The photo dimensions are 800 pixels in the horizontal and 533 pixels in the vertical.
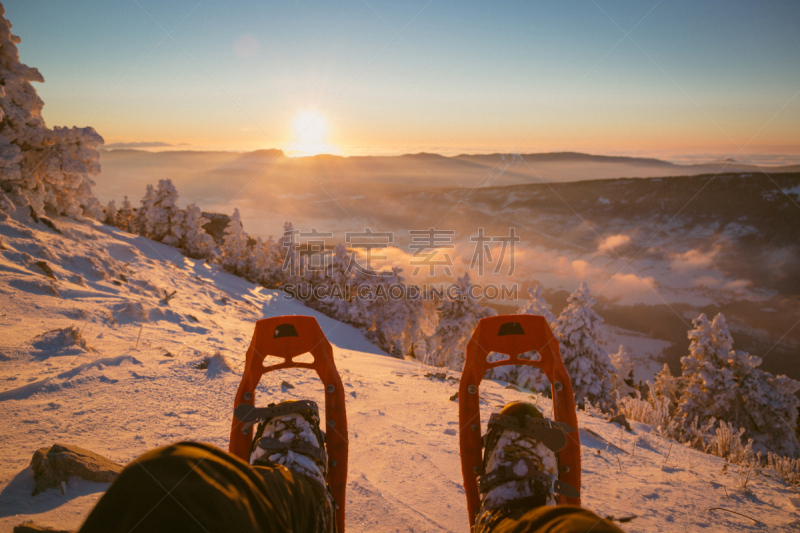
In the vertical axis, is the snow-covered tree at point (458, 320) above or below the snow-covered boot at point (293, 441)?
below

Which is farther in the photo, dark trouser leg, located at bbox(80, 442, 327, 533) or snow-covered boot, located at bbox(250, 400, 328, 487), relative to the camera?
snow-covered boot, located at bbox(250, 400, 328, 487)

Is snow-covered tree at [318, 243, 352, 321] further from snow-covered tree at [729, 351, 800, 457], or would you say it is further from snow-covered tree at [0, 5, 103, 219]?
snow-covered tree at [729, 351, 800, 457]

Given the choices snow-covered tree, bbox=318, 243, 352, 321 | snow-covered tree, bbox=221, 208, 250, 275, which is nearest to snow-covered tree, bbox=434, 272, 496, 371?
snow-covered tree, bbox=318, 243, 352, 321

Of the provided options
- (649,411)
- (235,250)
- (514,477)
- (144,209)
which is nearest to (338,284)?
(235,250)

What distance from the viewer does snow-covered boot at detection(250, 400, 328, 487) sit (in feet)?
7.49

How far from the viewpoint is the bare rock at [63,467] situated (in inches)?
79.0

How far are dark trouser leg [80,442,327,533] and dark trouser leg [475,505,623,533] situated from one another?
1.06 m

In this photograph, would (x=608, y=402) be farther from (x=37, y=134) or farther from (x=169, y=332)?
(x=37, y=134)

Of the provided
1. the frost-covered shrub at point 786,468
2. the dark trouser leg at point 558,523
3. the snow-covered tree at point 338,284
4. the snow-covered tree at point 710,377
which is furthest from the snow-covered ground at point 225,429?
the snow-covered tree at point 338,284

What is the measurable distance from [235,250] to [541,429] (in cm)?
3401

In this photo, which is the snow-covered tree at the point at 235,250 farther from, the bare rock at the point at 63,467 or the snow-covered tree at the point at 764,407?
the snow-covered tree at the point at 764,407

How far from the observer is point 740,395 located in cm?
1864

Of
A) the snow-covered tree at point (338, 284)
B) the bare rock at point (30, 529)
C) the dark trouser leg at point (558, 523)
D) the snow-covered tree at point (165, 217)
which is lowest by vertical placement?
the snow-covered tree at point (338, 284)

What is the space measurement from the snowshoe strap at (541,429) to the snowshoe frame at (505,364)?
7.1 inches
